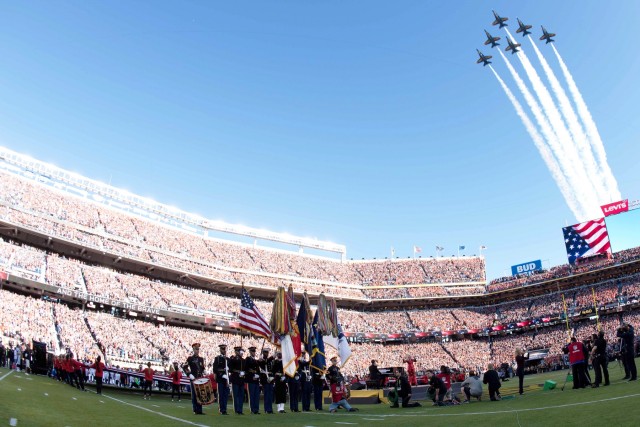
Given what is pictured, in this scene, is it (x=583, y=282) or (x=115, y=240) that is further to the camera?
(x=583, y=282)

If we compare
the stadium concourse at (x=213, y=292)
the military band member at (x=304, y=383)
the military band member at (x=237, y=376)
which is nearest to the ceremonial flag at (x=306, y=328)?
the military band member at (x=304, y=383)

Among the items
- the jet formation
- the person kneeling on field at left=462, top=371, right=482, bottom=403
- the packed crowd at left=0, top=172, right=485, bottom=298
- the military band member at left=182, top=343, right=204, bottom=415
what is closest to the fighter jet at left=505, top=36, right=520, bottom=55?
the jet formation

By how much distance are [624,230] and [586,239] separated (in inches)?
156

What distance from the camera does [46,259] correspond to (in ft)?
147

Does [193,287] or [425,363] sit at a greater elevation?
[193,287]

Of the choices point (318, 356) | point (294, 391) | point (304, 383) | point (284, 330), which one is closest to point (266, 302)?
point (318, 356)

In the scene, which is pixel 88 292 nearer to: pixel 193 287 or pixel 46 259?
pixel 46 259

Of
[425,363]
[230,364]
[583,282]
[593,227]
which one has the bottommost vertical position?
[425,363]

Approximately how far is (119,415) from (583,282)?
62.4 metres

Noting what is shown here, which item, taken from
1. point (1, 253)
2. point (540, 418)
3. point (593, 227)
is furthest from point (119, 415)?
point (593, 227)

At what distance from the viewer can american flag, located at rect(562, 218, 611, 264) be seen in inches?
2317

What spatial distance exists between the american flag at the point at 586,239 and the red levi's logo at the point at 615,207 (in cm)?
249

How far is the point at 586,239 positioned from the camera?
59469mm

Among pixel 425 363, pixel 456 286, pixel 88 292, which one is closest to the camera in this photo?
pixel 88 292
